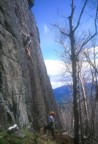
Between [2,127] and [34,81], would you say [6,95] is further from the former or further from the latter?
[34,81]

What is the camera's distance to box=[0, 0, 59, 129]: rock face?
1088 centimetres

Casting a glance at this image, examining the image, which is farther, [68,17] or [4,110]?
[68,17]

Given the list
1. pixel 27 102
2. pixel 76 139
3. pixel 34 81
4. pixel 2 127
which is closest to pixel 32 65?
pixel 34 81

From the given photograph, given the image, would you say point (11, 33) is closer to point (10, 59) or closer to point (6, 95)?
point (10, 59)

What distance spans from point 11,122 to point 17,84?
231 cm

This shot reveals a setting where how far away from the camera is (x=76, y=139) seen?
1363 cm

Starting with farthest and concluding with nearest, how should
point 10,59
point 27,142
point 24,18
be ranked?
point 24,18
point 10,59
point 27,142

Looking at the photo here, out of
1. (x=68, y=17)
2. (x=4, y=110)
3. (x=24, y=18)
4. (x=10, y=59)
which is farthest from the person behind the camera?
(x=24, y=18)

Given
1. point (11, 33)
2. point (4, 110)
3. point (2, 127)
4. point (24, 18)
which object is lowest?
point (2, 127)

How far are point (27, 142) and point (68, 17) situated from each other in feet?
28.3

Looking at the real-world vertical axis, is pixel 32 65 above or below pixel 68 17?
below

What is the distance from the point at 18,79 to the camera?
12.6m

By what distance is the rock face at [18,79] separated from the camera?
10.9m

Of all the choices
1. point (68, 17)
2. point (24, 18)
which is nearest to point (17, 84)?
point (68, 17)
